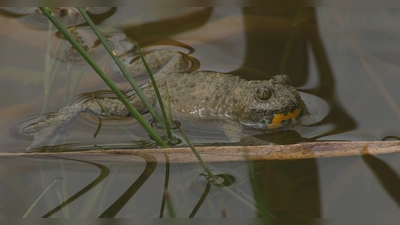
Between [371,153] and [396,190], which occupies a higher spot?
[371,153]

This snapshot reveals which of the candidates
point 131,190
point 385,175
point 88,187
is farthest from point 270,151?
point 88,187

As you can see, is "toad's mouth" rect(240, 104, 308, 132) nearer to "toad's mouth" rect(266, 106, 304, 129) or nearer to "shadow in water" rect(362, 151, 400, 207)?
"toad's mouth" rect(266, 106, 304, 129)

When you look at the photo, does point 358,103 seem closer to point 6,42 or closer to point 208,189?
point 208,189

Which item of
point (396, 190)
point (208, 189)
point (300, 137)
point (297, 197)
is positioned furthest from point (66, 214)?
point (396, 190)

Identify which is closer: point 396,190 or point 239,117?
point 396,190

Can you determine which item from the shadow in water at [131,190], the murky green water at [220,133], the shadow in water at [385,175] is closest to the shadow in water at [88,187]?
the murky green water at [220,133]

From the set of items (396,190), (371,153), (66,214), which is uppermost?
(66,214)

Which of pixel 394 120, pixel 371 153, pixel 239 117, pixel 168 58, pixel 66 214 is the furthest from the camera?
pixel 168 58

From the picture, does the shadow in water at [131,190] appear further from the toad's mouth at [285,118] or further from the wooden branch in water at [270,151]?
the toad's mouth at [285,118]
